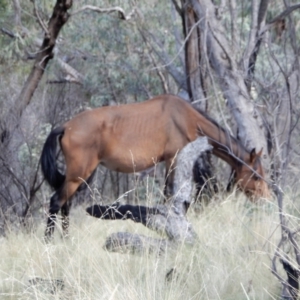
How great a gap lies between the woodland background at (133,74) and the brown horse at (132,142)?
375 millimetres

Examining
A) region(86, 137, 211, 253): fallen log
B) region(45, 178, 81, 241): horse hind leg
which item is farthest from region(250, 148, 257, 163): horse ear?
region(86, 137, 211, 253): fallen log

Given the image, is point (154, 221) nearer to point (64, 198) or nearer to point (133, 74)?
point (64, 198)

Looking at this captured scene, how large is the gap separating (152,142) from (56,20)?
219cm

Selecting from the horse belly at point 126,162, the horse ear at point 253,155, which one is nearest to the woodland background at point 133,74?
the horse ear at point 253,155

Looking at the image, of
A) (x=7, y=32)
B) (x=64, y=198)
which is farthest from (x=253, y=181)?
(x=7, y=32)

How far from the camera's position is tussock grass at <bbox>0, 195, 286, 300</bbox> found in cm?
546

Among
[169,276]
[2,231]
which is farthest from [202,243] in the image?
[2,231]

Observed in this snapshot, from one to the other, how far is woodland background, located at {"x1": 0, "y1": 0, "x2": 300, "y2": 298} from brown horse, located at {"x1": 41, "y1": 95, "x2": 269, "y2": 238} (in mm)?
375

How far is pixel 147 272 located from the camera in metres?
5.57

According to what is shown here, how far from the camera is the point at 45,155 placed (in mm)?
10117

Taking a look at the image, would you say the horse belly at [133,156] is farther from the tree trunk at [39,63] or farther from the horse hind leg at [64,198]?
the tree trunk at [39,63]

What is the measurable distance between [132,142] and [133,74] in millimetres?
3872

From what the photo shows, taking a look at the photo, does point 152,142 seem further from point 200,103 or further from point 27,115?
point 27,115

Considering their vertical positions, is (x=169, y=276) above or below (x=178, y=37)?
below
